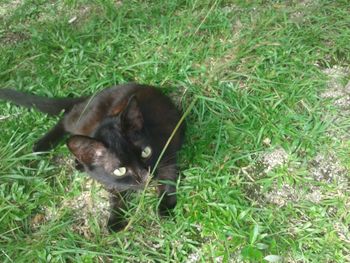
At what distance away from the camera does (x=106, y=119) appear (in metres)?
2.20

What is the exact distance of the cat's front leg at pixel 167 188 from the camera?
7.79 feet

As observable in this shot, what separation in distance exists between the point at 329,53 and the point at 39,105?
6.61 ft

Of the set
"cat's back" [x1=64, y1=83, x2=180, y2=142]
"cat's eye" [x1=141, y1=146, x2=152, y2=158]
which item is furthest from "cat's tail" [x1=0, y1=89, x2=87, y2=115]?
"cat's eye" [x1=141, y1=146, x2=152, y2=158]

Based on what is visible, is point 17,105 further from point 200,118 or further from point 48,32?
point 200,118

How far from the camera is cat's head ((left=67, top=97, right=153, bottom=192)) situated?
2.09 metres

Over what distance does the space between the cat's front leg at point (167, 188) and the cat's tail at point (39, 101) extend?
30.8 inches

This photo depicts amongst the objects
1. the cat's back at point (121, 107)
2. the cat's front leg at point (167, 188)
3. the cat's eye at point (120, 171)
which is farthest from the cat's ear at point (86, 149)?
the cat's front leg at point (167, 188)

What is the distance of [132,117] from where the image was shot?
2.12 meters

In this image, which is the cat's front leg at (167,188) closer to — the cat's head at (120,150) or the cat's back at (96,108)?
the cat's head at (120,150)

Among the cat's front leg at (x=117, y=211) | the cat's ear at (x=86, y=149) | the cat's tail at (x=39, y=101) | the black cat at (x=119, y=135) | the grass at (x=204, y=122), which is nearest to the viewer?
the cat's ear at (x=86, y=149)

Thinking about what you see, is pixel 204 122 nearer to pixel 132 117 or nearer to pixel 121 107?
pixel 121 107

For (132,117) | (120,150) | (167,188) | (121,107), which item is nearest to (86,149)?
(120,150)

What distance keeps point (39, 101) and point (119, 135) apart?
891 mm

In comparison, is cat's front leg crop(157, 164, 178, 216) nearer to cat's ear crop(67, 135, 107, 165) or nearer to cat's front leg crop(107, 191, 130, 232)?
cat's front leg crop(107, 191, 130, 232)
